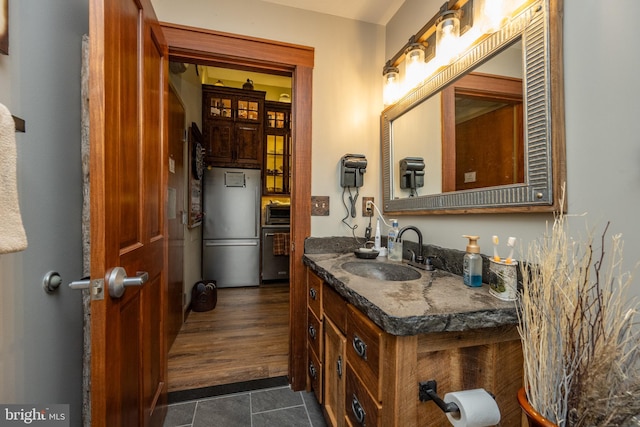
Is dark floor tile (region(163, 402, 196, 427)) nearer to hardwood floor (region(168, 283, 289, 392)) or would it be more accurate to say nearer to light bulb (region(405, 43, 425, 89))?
hardwood floor (region(168, 283, 289, 392))

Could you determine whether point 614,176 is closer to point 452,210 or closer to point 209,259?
point 452,210

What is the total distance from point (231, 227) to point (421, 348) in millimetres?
3189

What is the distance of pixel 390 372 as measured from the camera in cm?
72

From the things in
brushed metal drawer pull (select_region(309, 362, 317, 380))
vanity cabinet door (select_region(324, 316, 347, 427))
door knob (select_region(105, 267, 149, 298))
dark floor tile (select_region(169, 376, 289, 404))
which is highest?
door knob (select_region(105, 267, 149, 298))

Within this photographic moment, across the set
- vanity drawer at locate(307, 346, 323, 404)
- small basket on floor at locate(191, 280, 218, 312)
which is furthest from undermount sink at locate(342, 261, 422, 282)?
small basket on floor at locate(191, 280, 218, 312)

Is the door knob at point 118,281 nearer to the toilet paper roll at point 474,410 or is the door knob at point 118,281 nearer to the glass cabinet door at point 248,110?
the toilet paper roll at point 474,410

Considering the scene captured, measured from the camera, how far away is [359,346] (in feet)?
2.91

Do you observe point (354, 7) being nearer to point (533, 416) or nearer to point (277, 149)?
point (533, 416)

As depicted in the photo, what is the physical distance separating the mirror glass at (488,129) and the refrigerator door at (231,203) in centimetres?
245

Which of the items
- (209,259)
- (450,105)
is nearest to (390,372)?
(450,105)

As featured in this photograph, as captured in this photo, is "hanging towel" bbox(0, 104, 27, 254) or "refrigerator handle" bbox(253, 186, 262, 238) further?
"refrigerator handle" bbox(253, 186, 262, 238)

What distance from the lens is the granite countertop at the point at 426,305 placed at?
68 cm

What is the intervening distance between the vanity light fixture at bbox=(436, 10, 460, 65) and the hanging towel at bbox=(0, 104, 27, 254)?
1525mm

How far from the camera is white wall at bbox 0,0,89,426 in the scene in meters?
0.69
